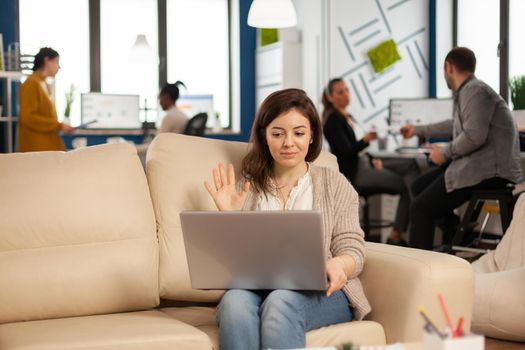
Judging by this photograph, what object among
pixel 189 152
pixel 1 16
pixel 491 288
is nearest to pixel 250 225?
pixel 189 152

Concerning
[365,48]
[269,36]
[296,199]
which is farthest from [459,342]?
[269,36]

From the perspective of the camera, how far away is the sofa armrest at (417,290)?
218 cm

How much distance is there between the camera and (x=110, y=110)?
27.3ft

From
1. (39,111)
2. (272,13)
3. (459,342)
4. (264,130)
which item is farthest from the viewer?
(39,111)

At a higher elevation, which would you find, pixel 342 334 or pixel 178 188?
pixel 178 188

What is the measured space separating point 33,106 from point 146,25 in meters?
2.82

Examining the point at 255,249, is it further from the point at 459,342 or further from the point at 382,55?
the point at 382,55

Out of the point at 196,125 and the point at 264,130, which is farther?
the point at 196,125

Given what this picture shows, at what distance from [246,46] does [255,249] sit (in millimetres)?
7315

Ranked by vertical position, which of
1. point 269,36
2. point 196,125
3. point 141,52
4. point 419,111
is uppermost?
point 269,36

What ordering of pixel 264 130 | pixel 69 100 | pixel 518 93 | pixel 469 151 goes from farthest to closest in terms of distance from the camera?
pixel 69 100 → pixel 518 93 → pixel 469 151 → pixel 264 130

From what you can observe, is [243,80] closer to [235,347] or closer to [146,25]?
[146,25]

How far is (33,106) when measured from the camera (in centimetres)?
627

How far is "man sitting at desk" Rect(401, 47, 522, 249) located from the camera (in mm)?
4453
